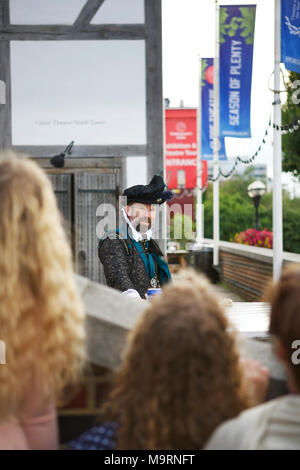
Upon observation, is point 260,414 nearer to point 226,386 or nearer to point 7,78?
point 226,386

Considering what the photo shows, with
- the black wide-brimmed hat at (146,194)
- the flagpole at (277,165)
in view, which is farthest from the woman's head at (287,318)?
the flagpole at (277,165)

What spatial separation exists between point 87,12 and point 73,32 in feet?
0.93

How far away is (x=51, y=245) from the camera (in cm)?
163

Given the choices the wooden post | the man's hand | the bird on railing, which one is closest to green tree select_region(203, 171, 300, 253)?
the bird on railing

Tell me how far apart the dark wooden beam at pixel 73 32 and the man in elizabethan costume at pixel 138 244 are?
11.3ft

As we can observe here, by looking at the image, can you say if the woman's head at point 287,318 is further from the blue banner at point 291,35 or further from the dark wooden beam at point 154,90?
the blue banner at point 291,35

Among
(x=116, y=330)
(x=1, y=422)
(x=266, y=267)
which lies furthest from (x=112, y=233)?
(x=266, y=267)

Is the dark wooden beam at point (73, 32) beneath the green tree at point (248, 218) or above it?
above

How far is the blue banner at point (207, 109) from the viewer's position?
1587 cm

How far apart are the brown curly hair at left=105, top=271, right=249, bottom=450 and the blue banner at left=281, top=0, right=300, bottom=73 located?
686 centimetres

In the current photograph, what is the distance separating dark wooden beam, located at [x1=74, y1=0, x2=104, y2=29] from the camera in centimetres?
711

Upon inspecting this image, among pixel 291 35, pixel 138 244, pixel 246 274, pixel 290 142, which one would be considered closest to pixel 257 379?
pixel 138 244

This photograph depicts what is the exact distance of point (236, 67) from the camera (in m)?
10.6

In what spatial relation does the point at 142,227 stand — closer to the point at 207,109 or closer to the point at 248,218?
the point at 207,109
